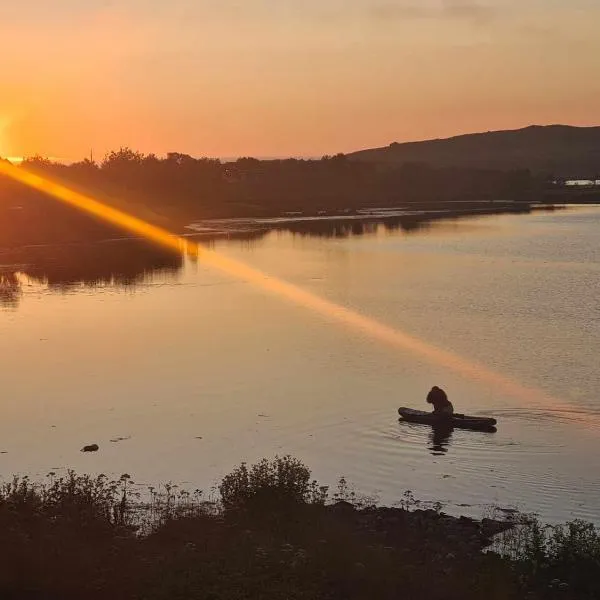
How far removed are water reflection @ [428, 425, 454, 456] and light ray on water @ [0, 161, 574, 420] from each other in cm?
397

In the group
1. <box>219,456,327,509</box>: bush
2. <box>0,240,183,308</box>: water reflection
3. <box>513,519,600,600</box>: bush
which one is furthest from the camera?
<box>0,240,183,308</box>: water reflection

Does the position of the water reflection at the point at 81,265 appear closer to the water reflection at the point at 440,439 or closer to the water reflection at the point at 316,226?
the water reflection at the point at 316,226

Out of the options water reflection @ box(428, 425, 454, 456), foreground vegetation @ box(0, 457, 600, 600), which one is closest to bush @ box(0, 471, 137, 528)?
foreground vegetation @ box(0, 457, 600, 600)

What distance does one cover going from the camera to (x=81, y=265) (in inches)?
2810

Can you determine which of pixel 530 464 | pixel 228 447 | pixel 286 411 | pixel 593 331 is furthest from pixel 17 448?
pixel 593 331

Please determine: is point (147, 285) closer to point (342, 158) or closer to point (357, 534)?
point (357, 534)

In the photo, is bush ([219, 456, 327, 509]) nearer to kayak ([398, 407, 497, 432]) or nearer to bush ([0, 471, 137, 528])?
bush ([0, 471, 137, 528])

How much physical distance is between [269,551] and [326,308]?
3576cm

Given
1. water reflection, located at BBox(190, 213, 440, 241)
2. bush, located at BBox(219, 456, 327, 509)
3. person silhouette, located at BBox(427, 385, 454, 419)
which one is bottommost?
person silhouette, located at BBox(427, 385, 454, 419)

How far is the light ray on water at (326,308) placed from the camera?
2884cm

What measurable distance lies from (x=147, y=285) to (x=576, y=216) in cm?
8774

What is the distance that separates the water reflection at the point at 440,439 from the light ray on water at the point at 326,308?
3975 mm

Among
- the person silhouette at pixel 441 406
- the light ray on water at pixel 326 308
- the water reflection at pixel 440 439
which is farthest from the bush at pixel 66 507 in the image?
the light ray on water at pixel 326 308

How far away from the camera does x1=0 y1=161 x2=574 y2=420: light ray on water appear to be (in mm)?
28844
